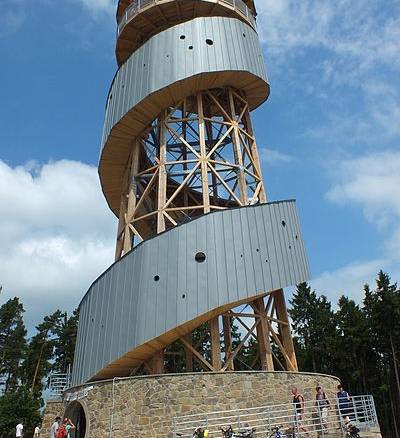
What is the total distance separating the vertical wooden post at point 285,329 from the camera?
12.0 metres

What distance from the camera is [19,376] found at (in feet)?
99.8

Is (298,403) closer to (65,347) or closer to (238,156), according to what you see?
(238,156)

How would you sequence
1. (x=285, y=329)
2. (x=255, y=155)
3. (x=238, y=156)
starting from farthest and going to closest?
(x=255, y=155)
(x=238, y=156)
(x=285, y=329)

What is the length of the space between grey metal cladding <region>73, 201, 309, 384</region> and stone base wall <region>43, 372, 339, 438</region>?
100cm

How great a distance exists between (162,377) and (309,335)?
78.1 ft

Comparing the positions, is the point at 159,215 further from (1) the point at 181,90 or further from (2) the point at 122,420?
(2) the point at 122,420

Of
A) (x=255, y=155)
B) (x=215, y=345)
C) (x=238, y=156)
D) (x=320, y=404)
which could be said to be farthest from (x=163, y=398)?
(x=255, y=155)

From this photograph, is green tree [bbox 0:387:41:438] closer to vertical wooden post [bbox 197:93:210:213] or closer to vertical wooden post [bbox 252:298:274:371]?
vertical wooden post [bbox 252:298:274:371]

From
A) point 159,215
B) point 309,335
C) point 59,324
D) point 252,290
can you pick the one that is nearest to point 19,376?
point 59,324

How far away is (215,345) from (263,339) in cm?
165

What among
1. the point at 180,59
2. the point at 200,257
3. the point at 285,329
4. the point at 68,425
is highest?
the point at 180,59

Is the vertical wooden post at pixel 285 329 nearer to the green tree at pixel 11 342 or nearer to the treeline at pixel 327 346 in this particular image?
the treeline at pixel 327 346

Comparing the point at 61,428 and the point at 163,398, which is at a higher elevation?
the point at 163,398

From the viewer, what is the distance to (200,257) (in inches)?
411
